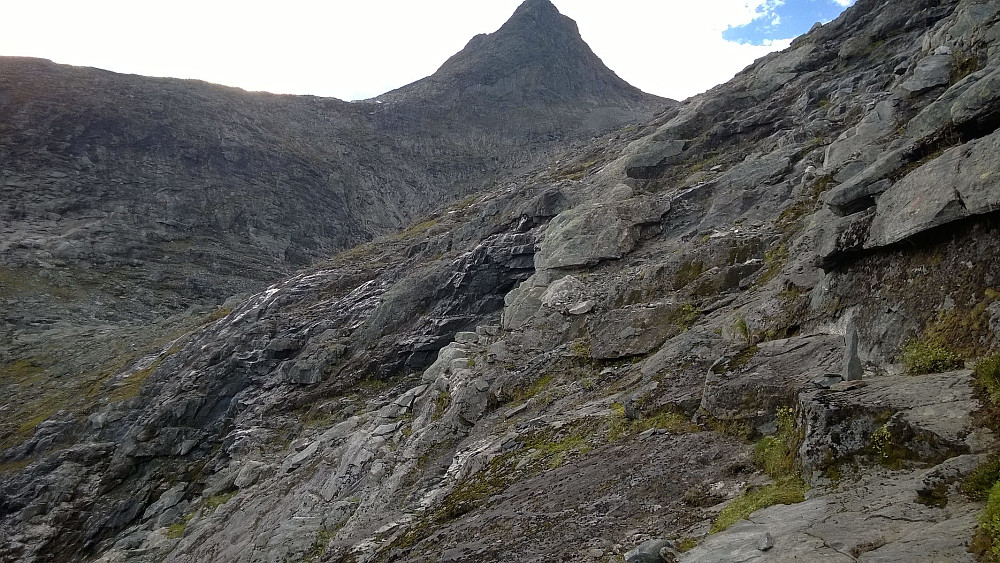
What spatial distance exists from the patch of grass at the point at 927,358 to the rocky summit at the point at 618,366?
53mm

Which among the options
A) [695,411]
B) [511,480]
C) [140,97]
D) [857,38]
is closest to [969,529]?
[695,411]

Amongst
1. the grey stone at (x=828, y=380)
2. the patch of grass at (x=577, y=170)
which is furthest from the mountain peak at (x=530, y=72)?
the grey stone at (x=828, y=380)

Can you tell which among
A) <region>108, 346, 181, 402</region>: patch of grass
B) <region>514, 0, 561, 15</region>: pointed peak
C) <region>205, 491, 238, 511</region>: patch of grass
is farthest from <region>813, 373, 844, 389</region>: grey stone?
<region>514, 0, 561, 15</region>: pointed peak

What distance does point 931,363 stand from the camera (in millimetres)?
8680

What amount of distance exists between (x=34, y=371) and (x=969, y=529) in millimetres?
61189

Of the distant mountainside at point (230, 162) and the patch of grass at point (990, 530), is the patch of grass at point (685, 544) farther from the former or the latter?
the distant mountainside at point (230, 162)

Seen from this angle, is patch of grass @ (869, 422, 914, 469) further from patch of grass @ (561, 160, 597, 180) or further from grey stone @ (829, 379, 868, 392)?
patch of grass @ (561, 160, 597, 180)

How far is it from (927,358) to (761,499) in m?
3.73

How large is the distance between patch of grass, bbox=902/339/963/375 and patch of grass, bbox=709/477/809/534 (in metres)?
2.87

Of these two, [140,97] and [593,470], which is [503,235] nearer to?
[593,470]

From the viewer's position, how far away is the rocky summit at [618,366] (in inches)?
323

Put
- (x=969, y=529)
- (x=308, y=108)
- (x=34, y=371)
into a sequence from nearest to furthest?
1. (x=969, y=529)
2. (x=34, y=371)
3. (x=308, y=108)

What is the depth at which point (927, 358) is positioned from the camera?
8.79 metres

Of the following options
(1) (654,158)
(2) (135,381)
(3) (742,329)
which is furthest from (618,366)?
(2) (135,381)
